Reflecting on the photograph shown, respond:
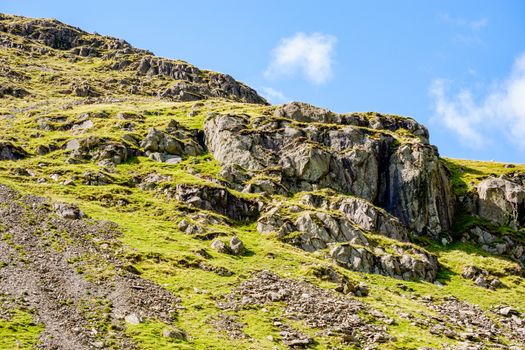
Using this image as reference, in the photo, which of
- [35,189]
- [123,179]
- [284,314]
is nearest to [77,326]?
[284,314]

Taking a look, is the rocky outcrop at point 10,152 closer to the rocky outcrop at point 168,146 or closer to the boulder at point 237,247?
the rocky outcrop at point 168,146

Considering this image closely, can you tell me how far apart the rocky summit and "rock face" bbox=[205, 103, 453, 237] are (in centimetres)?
34

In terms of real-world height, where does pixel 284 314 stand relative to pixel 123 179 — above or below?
below

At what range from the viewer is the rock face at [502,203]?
92.4 metres

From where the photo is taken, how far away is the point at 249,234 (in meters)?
66.9

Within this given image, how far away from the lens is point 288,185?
277 ft

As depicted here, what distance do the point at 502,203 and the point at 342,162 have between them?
34686mm

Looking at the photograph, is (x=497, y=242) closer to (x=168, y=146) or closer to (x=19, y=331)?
(x=168, y=146)

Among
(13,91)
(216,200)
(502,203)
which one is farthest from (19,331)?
(13,91)

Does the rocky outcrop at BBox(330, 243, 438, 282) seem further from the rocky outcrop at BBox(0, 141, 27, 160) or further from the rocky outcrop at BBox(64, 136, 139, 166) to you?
the rocky outcrop at BBox(0, 141, 27, 160)

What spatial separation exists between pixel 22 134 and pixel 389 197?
76673mm

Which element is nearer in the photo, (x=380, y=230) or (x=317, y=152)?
(x=380, y=230)

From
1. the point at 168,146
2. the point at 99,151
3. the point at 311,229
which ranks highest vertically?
the point at 168,146

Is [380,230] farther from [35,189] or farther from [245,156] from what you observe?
[35,189]
